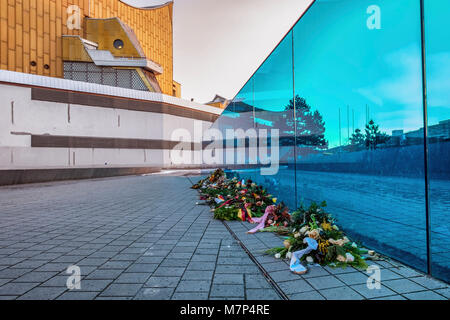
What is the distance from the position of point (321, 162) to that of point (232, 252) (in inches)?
109

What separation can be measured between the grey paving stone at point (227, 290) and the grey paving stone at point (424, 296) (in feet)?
4.71

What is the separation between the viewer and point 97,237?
13.8 feet

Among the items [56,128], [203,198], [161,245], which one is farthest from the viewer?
[56,128]

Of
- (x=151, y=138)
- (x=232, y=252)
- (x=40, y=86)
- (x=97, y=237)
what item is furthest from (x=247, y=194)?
(x=151, y=138)

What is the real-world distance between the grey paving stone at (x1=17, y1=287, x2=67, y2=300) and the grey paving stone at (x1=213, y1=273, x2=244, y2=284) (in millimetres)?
1464

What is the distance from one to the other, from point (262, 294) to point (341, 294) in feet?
2.28

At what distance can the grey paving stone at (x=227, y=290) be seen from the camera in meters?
2.32

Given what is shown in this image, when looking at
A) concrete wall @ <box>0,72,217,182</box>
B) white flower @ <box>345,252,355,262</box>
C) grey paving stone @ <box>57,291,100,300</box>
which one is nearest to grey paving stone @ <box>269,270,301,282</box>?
white flower @ <box>345,252,355,262</box>

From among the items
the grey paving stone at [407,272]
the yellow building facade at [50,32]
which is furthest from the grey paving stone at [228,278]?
the yellow building facade at [50,32]

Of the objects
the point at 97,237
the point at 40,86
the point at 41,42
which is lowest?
the point at 97,237

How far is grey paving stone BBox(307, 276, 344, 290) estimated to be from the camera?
241cm

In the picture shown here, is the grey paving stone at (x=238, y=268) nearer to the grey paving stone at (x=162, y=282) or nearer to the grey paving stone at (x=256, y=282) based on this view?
the grey paving stone at (x=256, y=282)

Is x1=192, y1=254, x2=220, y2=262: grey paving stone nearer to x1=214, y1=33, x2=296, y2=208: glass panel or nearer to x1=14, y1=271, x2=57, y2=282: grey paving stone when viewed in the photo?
x1=14, y1=271, x2=57, y2=282: grey paving stone

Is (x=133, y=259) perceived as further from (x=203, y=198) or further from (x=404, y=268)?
(x=203, y=198)
